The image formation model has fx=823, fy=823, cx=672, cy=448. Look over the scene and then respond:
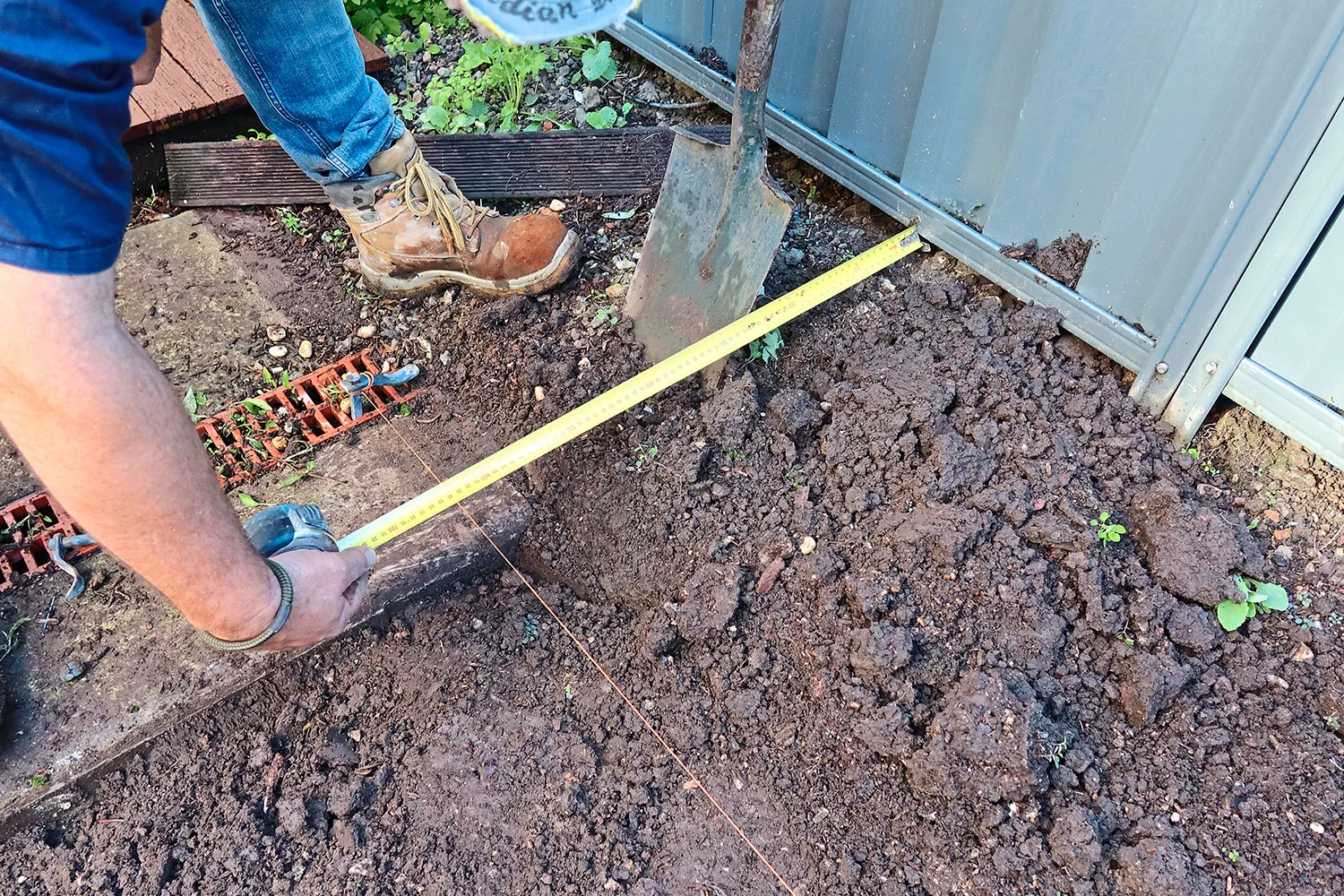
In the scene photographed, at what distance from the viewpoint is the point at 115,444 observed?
46.9 inches

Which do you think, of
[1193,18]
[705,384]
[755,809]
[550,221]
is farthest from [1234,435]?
[550,221]

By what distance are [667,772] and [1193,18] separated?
2.01m

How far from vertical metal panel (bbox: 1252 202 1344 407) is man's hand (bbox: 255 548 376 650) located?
83.5 inches

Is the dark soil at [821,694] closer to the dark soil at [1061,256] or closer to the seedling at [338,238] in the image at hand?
the dark soil at [1061,256]

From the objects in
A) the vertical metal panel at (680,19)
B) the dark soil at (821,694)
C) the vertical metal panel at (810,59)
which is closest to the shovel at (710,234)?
the dark soil at (821,694)

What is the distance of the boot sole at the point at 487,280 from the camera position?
8.63 ft

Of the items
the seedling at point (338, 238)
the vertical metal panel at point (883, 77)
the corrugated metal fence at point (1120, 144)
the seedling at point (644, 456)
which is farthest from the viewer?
the seedling at point (338, 238)

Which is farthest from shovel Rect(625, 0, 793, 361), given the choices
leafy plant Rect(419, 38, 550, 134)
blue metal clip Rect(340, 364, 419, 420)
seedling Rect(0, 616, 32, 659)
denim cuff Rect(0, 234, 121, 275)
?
seedling Rect(0, 616, 32, 659)

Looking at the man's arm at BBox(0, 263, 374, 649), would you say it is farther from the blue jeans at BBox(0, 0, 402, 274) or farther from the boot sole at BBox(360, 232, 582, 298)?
the boot sole at BBox(360, 232, 582, 298)

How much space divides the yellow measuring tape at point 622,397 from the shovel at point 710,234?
0.35 feet

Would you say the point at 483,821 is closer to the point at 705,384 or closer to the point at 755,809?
the point at 755,809

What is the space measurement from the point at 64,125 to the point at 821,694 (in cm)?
168

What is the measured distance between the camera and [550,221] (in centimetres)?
262

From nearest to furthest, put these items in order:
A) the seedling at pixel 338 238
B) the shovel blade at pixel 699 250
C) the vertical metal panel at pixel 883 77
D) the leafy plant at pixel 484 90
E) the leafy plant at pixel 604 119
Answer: the shovel blade at pixel 699 250
the vertical metal panel at pixel 883 77
the seedling at pixel 338 238
the leafy plant at pixel 604 119
the leafy plant at pixel 484 90
